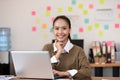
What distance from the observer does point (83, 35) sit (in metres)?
4.48

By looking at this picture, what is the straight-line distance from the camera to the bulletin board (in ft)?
14.6

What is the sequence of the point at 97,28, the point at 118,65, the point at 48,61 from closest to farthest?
the point at 48,61, the point at 118,65, the point at 97,28

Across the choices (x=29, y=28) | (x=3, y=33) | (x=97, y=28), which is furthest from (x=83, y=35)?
(x=3, y=33)

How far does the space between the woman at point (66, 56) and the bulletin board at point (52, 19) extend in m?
2.23

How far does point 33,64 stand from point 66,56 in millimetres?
462

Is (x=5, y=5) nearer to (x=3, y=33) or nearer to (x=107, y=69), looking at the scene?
(x=3, y=33)

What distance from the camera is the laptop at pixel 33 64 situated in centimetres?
182

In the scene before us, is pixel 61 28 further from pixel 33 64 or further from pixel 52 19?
pixel 52 19

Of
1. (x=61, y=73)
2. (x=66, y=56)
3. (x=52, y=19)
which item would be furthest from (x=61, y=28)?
(x=52, y=19)

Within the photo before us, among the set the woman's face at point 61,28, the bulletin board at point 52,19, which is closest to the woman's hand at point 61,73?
the woman's face at point 61,28

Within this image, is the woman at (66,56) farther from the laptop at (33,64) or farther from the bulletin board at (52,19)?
the bulletin board at (52,19)

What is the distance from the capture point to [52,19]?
14.8 ft

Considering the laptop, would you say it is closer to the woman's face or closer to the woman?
the woman

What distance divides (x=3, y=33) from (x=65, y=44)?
2524 millimetres
